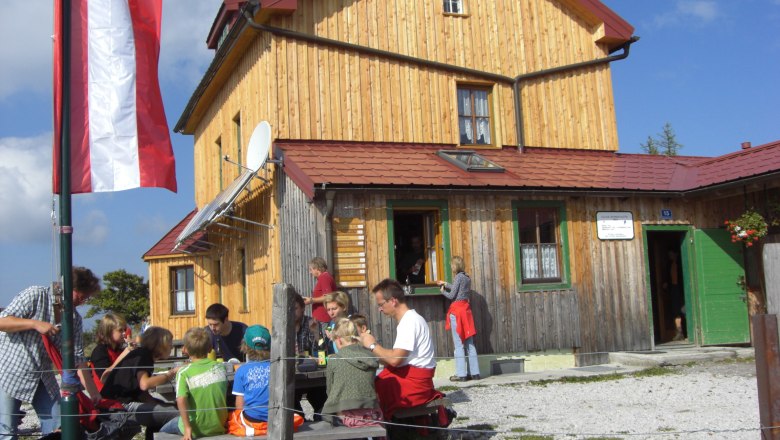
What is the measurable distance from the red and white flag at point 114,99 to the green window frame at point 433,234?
18.7 feet

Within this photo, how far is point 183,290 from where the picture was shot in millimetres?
22938

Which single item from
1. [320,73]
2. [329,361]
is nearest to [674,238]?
[320,73]

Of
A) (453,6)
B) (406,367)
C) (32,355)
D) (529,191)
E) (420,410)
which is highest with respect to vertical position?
(453,6)

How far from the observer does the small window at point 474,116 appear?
1449 cm

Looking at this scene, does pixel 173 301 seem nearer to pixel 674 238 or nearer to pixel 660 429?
pixel 674 238

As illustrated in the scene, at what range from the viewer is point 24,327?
537 cm

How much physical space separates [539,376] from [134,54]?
26.4 feet

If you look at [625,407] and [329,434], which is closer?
[329,434]

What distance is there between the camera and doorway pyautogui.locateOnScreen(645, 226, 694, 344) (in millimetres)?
15229

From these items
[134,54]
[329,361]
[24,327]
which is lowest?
[329,361]

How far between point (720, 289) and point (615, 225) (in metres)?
2.47

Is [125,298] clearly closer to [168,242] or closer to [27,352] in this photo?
[168,242]

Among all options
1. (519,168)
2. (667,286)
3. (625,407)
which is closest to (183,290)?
(519,168)

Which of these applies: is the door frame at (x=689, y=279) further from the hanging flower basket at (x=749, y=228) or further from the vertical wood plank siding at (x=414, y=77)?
the vertical wood plank siding at (x=414, y=77)
